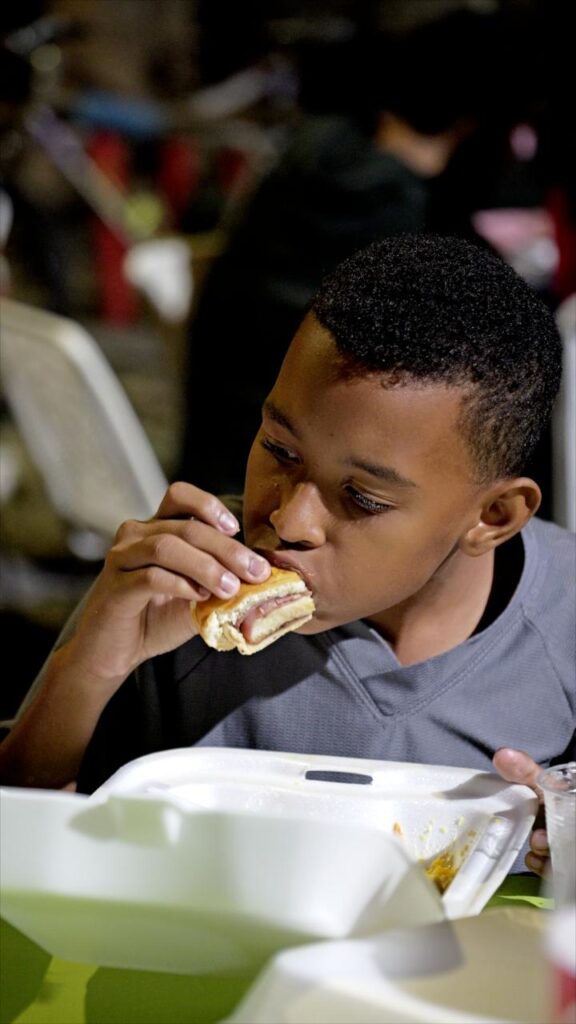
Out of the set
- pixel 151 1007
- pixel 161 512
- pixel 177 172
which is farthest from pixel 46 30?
pixel 151 1007

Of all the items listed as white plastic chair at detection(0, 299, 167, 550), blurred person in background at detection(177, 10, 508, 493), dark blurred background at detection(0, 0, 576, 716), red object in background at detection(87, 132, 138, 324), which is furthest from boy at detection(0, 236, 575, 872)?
red object in background at detection(87, 132, 138, 324)

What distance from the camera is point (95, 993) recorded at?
0.98 m

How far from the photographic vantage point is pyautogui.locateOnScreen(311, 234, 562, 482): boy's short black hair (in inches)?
45.1

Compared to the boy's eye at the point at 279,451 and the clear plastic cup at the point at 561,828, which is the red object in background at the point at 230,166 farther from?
the clear plastic cup at the point at 561,828

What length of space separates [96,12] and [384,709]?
628 centimetres

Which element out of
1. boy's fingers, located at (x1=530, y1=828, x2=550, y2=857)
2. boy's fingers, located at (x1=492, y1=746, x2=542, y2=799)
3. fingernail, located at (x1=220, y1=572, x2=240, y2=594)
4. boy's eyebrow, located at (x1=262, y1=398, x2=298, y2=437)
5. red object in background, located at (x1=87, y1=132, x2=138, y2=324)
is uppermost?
boy's eyebrow, located at (x1=262, y1=398, x2=298, y2=437)

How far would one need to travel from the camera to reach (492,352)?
1170 mm

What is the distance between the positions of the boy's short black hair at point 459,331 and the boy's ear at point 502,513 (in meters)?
0.02

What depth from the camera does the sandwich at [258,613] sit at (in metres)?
1.17

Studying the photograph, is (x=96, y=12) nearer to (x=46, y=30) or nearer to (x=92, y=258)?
(x=92, y=258)


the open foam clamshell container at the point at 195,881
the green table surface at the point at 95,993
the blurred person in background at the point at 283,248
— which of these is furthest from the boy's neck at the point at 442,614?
the blurred person in background at the point at 283,248

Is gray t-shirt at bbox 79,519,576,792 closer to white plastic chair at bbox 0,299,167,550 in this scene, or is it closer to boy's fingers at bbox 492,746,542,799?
boy's fingers at bbox 492,746,542,799

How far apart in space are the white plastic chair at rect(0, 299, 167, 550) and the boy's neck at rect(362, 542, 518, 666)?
1018mm

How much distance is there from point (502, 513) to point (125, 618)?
1.22ft
